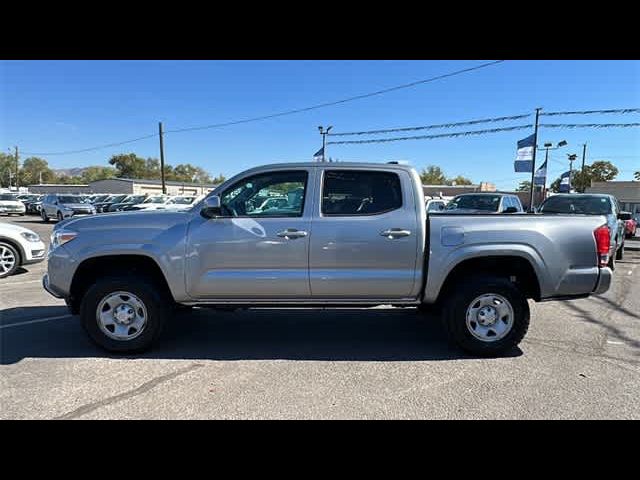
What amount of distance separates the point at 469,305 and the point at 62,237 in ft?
13.7

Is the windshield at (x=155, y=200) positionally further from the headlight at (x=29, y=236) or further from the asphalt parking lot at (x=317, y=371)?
the asphalt parking lot at (x=317, y=371)

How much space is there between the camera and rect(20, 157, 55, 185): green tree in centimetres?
10344

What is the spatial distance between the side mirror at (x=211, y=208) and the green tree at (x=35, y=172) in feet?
404

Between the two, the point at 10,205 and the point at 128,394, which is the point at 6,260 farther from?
the point at 10,205

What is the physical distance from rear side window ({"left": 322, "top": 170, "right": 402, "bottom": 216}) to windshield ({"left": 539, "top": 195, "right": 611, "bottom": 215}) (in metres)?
7.61

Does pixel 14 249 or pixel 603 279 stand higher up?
pixel 603 279

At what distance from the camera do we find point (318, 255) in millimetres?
3814

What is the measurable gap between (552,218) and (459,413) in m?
2.29

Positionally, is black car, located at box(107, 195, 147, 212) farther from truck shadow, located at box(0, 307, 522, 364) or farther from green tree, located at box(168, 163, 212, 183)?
green tree, located at box(168, 163, 212, 183)

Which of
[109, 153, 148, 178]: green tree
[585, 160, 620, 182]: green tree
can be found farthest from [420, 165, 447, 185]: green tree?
[109, 153, 148, 178]: green tree

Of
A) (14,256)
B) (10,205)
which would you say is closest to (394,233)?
(14,256)

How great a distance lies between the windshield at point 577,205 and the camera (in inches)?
376

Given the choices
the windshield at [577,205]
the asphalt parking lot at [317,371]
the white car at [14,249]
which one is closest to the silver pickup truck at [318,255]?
the asphalt parking lot at [317,371]
